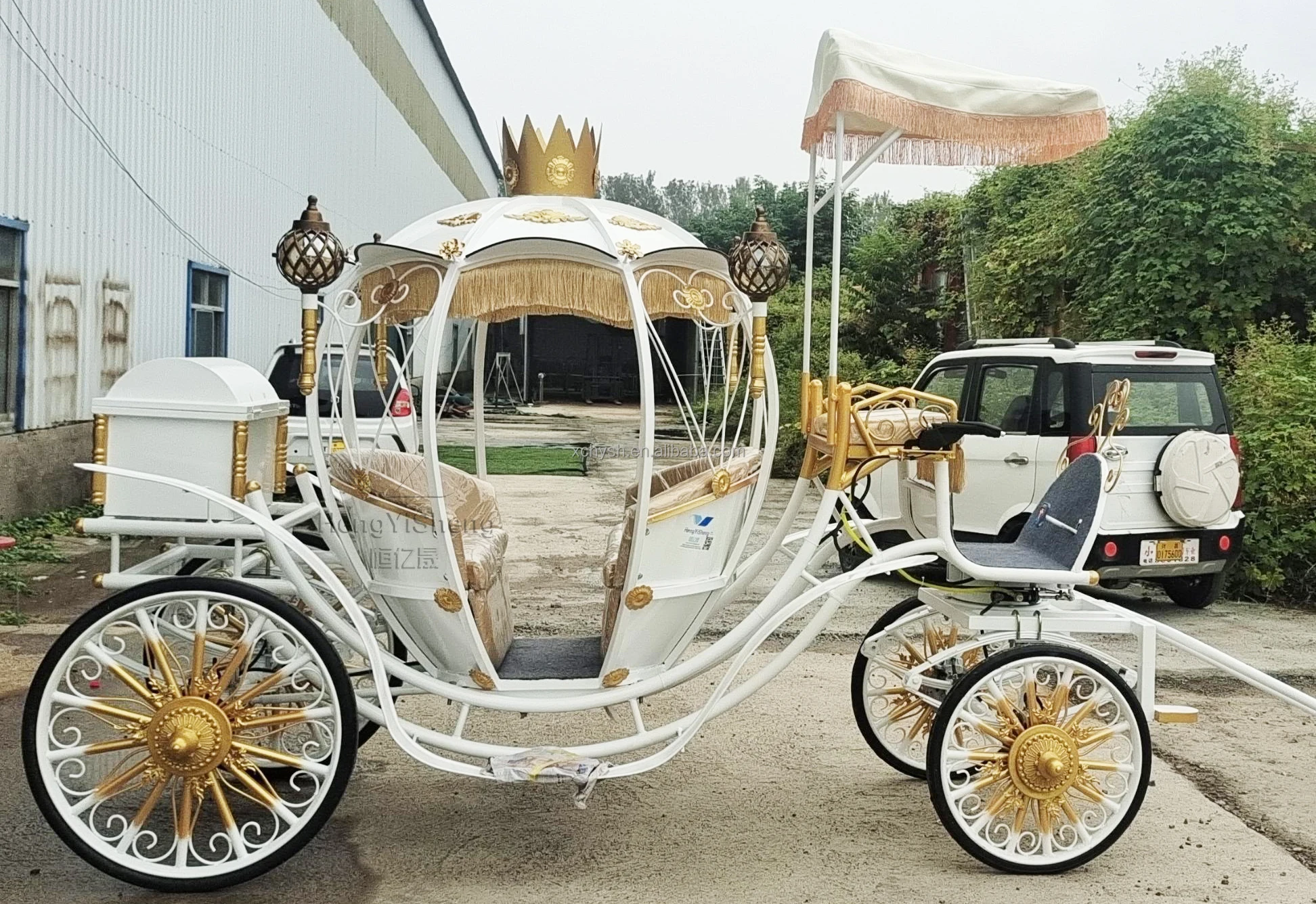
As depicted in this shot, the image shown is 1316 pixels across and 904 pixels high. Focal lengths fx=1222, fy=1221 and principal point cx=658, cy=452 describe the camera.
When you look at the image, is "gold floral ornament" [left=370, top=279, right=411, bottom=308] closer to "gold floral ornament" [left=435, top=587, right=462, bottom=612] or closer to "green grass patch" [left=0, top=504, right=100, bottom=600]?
"gold floral ornament" [left=435, top=587, right=462, bottom=612]

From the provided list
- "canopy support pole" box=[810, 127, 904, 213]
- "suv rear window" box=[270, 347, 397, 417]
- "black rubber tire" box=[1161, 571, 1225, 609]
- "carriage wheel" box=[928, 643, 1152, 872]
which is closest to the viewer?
"carriage wheel" box=[928, 643, 1152, 872]

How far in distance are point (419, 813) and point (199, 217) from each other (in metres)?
10.7

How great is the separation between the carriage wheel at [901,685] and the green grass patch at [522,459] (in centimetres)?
1002

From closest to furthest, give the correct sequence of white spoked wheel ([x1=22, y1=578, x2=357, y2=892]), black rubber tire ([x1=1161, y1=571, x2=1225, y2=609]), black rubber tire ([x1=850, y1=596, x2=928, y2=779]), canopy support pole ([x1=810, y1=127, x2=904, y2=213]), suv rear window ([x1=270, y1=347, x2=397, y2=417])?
white spoked wheel ([x1=22, y1=578, x2=357, y2=892]) → black rubber tire ([x1=850, y1=596, x2=928, y2=779]) → canopy support pole ([x1=810, y1=127, x2=904, y2=213]) → black rubber tire ([x1=1161, y1=571, x2=1225, y2=609]) → suv rear window ([x1=270, y1=347, x2=397, y2=417])

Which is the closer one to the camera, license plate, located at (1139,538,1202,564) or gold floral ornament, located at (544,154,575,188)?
gold floral ornament, located at (544,154,575,188)

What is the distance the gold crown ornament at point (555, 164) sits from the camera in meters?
4.59

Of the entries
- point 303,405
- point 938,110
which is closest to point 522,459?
point 303,405

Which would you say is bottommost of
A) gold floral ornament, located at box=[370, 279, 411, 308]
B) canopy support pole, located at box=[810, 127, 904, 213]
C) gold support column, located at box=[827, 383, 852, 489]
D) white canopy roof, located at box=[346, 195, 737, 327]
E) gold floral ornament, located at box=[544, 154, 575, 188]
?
gold support column, located at box=[827, 383, 852, 489]

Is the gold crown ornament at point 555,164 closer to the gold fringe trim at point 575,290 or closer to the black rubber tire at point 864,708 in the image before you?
the gold fringe trim at point 575,290

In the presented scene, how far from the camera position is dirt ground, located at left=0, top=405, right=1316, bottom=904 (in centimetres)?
385

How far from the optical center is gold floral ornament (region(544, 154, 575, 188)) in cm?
460

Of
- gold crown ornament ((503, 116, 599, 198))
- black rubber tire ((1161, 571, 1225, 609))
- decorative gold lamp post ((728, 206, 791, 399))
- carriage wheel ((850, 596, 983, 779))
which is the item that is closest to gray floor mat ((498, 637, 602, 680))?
carriage wheel ((850, 596, 983, 779))

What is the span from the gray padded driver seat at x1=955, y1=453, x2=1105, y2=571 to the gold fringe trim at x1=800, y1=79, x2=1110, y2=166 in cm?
183

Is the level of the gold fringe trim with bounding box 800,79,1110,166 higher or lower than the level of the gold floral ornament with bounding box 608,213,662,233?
higher
